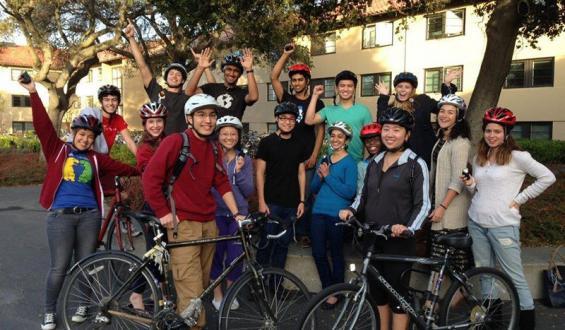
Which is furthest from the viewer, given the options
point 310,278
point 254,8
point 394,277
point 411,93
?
point 254,8

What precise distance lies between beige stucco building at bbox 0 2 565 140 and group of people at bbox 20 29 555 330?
15291 millimetres

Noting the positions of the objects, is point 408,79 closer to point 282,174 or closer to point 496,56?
point 282,174

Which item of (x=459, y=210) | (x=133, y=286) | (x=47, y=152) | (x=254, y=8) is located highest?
(x=254, y=8)

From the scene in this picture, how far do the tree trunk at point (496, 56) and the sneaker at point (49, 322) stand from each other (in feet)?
22.3

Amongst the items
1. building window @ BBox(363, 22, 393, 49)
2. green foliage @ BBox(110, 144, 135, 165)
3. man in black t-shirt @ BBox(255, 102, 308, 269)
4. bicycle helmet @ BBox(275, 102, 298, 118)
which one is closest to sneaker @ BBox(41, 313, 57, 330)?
man in black t-shirt @ BBox(255, 102, 308, 269)

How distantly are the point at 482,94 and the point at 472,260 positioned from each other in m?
4.41

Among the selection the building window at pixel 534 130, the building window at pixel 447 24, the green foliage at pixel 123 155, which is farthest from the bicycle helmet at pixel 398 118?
the building window at pixel 534 130

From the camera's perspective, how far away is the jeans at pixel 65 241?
167 inches

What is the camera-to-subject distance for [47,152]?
4273mm

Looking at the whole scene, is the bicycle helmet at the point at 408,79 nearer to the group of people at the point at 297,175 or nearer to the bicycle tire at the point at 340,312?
the group of people at the point at 297,175

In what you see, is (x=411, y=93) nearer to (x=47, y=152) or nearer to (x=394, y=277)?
(x=394, y=277)

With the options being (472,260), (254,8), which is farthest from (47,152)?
(254,8)

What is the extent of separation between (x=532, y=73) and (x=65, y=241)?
77.7 ft

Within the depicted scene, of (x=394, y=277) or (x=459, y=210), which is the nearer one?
(x=394, y=277)
